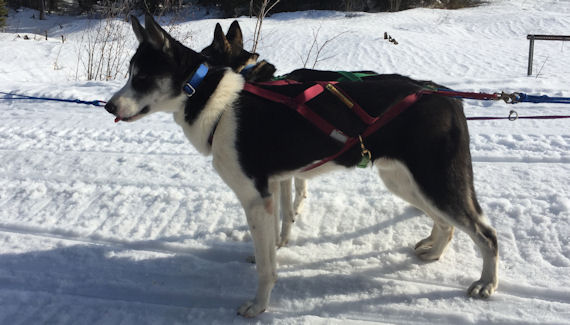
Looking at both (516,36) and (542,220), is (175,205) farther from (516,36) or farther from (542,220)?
(516,36)

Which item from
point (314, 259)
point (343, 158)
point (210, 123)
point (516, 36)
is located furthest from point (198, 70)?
point (516, 36)

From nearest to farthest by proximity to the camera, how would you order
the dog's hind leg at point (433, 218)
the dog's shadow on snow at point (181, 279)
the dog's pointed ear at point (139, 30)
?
the dog's pointed ear at point (139, 30)
the dog's shadow on snow at point (181, 279)
the dog's hind leg at point (433, 218)

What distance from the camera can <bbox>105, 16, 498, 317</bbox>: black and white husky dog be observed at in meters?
2.45

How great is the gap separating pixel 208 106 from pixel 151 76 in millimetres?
368

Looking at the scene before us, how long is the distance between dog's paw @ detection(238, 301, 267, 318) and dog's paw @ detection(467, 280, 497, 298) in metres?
1.32

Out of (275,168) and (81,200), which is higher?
(275,168)

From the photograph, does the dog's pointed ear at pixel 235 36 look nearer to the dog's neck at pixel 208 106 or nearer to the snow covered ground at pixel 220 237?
the dog's neck at pixel 208 106

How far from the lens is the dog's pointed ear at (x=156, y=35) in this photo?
7.64 feet

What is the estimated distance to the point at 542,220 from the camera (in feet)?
10.7

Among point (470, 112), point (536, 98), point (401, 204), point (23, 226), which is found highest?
point (536, 98)

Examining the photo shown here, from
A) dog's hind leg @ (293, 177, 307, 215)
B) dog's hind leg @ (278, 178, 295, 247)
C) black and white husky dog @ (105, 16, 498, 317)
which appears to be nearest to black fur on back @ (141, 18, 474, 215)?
black and white husky dog @ (105, 16, 498, 317)

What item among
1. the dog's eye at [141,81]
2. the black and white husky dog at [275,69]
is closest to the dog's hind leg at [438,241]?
the black and white husky dog at [275,69]

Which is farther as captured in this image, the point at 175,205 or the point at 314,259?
the point at 175,205

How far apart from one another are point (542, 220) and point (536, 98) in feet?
3.45
